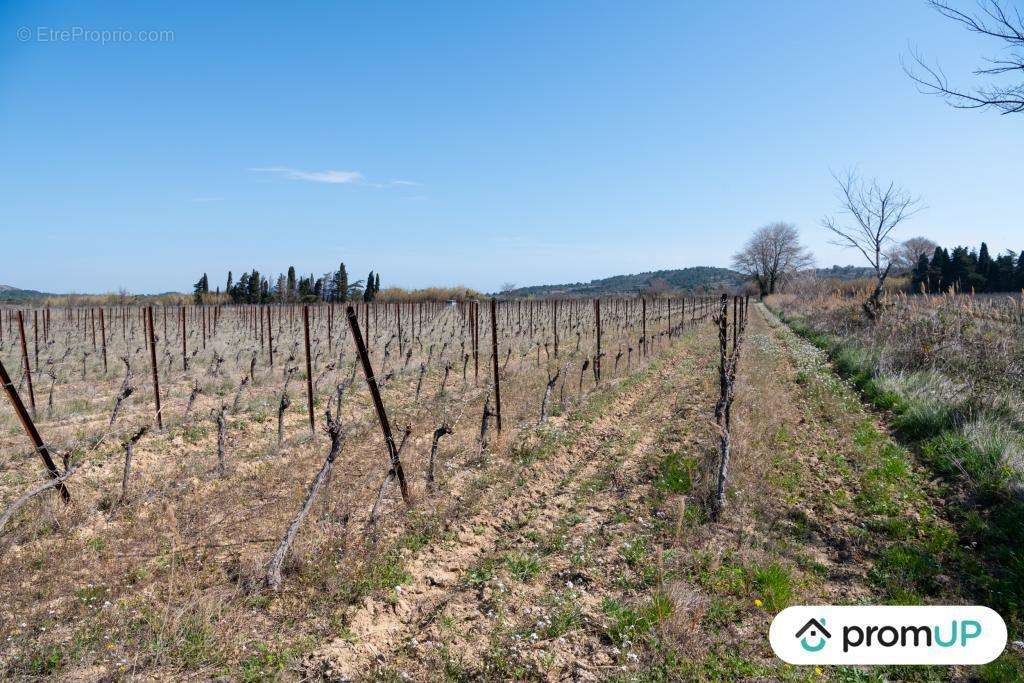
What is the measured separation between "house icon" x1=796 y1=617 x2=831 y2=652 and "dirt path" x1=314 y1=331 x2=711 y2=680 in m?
1.15

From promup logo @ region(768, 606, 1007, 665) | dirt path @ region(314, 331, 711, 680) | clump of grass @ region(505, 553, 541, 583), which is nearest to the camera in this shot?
dirt path @ region(314, 331, 711, 680)

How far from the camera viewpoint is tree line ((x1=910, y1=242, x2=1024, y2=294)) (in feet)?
141

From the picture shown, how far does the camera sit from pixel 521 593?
4160mm

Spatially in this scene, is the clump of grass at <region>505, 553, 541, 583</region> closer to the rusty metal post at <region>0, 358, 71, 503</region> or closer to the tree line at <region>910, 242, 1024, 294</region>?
A: the rusty metal post at <region>0, 358, 71, 503</region>

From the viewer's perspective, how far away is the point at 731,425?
27.9 ft

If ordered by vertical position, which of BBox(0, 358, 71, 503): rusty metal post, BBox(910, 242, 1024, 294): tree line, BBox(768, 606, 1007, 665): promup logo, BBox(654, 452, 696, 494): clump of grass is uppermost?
BBox(910, 242, 1024, 294): tree line

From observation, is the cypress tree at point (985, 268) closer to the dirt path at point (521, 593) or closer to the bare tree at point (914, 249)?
the bare tree at point (914, 249)

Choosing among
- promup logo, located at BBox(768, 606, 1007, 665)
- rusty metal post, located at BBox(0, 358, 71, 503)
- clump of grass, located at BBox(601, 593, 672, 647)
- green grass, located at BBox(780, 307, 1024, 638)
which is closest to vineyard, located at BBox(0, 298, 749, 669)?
rusty metal post, located at BBox(0, 358, 71, 503)

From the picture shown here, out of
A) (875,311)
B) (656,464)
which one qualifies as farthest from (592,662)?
(875,311)

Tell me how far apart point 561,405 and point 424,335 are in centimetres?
1498

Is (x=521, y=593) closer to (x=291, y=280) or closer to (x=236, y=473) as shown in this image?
(x=236, y=473)

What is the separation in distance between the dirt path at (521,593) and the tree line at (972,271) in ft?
150

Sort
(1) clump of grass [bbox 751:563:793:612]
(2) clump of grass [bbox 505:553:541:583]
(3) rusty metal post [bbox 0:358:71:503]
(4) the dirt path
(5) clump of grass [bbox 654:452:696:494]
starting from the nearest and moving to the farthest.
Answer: (4) the dirt path
(1) clump of grass [bbox 751:563:793:612]
(2) clump of grass [bbox 505:553:541:583]
(3) rusty metal post [bbox 0:358:71:503]
(5) clump of grass [bbox 654:452:696:494]

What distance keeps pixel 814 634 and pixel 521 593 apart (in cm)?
219
